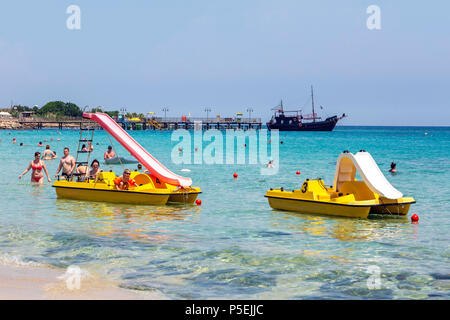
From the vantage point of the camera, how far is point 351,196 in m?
17.1

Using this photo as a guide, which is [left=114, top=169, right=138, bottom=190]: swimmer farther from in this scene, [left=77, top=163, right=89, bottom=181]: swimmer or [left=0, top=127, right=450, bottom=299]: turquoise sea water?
[left=77, top=163, right=89, bottom=181]: swimmer

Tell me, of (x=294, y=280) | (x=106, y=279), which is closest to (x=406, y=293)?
(x=294, y=280)

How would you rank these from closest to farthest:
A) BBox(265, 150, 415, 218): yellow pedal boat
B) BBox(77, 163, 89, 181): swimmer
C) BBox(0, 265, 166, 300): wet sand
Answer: BBox(0, 265, 166, 300): wet sand
BBox(265, 150, 415, 218): yellow pedal boat
BBox(77, 163, 89, 181): swimmer

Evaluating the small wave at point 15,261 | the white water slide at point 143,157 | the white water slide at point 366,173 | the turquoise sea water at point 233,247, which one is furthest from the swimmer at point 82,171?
the white water slide at point 366,173

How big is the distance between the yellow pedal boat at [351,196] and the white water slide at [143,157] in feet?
11.3

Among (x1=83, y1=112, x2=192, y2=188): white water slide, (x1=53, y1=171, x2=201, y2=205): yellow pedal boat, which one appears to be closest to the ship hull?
(x1=83, y1=112, x2=192, y2=188): white water slide

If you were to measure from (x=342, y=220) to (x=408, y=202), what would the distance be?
2.15m

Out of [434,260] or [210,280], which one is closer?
[210,280]

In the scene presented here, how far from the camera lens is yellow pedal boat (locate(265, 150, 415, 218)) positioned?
16.5m

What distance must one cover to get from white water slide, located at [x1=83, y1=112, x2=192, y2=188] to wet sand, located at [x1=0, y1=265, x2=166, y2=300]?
8.60 meters

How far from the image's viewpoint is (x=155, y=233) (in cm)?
1486

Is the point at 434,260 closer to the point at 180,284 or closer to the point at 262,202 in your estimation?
the point at 180,284

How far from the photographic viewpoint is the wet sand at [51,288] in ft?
29.6

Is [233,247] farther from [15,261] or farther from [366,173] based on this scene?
[366,173]
